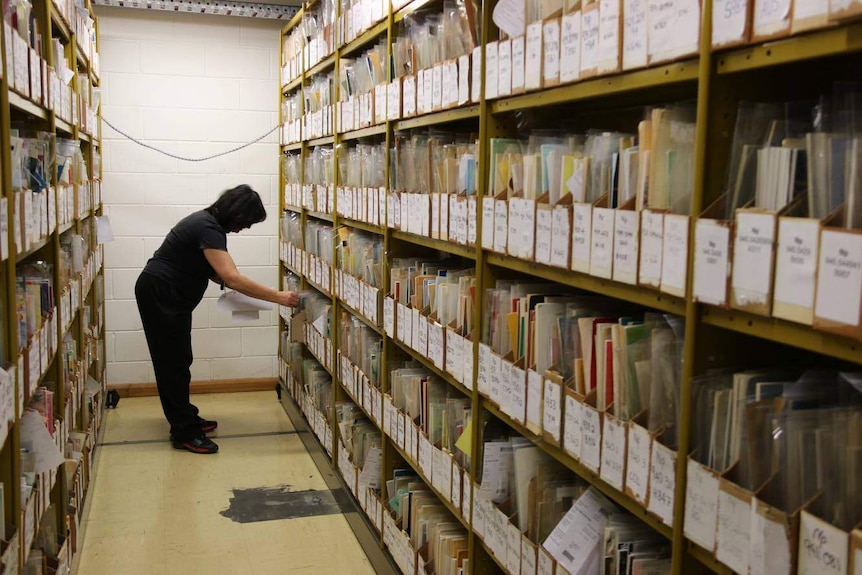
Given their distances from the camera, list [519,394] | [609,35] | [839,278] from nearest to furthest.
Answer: [839,278]
[609,35]
[519,394]

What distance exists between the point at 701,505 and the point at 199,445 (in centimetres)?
403

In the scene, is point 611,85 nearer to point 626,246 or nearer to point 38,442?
point 626,246

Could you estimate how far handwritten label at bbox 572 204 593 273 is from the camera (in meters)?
1.71

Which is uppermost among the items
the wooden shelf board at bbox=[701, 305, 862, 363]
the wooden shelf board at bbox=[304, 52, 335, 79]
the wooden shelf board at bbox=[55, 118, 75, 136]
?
the wooden shelf board at bbox=[304, 52, 335, 79]

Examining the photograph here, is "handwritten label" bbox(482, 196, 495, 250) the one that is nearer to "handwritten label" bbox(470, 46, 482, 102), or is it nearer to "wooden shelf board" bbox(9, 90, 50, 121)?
"handwritten label" bbox(470, 46, 482, 102)

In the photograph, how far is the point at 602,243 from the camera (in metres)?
1.66

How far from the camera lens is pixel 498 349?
227cm

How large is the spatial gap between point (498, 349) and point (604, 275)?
0.66 metres

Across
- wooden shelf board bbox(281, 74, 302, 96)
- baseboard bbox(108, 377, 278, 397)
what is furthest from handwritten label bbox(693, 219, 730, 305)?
baseboard bbox(108, 377, 278, 397)

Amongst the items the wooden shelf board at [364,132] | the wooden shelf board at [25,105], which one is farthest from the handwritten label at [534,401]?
the wooden shelf board at [364,132]

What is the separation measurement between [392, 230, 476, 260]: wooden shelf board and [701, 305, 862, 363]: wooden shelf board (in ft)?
3.75

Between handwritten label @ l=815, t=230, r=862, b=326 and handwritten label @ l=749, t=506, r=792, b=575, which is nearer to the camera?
handwritten label @ l=815, t=230, r=862, b=326

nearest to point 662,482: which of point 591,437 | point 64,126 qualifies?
point 591,437

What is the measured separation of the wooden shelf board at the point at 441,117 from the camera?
7.89ft
